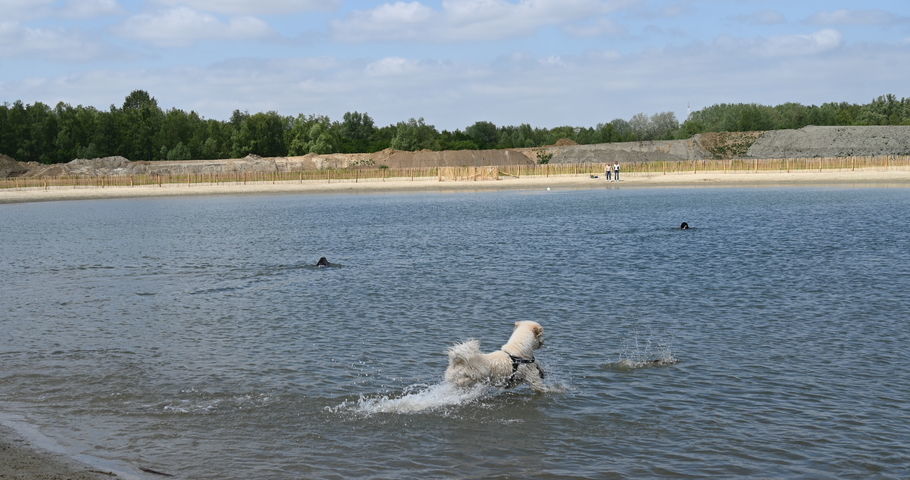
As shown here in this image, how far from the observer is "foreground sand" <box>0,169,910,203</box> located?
289 feet

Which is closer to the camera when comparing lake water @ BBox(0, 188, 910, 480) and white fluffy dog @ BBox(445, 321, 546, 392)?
lake water @ BBox(0, 188, 910, 480)

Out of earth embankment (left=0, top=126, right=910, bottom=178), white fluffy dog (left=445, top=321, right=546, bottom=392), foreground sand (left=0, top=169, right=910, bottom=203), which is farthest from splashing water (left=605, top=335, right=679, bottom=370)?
earth embankment (left=0, top=126, right=910, bottom=178)

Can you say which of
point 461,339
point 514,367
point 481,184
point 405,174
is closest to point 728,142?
point 481,184

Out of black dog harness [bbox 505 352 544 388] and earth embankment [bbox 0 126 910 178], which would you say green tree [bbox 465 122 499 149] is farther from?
black dog harness [bbox 505 352 544 388]

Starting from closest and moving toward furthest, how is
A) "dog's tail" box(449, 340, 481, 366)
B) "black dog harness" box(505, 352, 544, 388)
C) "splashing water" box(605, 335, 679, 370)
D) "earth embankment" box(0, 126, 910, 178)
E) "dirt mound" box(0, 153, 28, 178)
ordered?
"dog's tail" box(449, 340, 481, 366)
"black dog harness" box(505, 352, 544, 388)
"splashing water" box(605, 335, 679, 370)
"dirt mound" box(0, 153, 28, 178)
"earth embankment" box(0, 126, 910, 178)

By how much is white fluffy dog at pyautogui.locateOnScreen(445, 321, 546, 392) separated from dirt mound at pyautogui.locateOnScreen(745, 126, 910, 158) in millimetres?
124768

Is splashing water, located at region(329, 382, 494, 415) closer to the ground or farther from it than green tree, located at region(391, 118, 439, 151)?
closer to the ground

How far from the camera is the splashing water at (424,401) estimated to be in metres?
12.6

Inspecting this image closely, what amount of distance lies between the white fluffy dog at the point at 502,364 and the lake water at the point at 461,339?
41cm

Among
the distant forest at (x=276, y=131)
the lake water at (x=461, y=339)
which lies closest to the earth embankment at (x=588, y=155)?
the distant forest at (x=276, y=131)

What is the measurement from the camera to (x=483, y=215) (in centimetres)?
5909

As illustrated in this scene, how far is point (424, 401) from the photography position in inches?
505

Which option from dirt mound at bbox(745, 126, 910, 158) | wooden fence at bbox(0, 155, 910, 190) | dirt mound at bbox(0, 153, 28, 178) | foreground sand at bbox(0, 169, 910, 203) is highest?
dirt mound at bbox(745, 126, 910, 158)

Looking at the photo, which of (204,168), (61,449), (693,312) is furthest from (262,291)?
(204,168)
